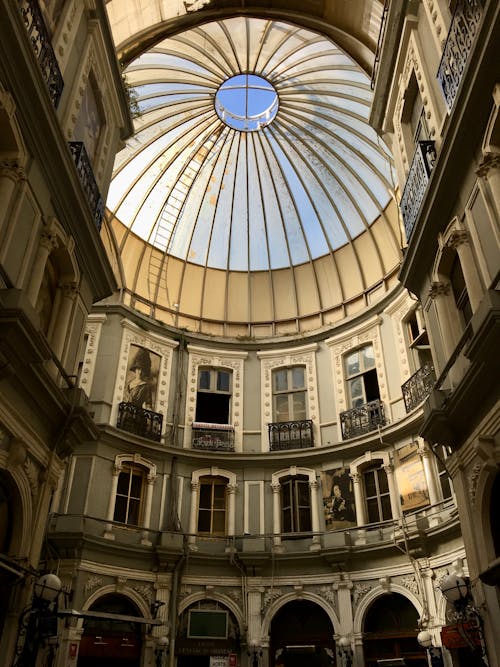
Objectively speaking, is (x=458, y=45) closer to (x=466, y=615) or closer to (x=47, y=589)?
(x=466, y=615)

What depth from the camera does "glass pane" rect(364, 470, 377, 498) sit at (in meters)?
17.3

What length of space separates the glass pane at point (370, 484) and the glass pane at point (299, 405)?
302cm

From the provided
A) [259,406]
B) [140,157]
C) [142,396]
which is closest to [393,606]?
[259,406]

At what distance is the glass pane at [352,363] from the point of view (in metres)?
19.5

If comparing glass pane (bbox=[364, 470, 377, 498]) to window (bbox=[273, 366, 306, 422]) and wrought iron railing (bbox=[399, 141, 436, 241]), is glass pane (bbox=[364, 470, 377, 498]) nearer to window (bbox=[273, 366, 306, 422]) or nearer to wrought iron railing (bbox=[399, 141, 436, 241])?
window (bbox=[273, 366, 306, 422])

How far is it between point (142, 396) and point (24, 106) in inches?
467

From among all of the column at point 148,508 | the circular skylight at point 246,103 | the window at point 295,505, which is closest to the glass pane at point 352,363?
the window at point 295,505

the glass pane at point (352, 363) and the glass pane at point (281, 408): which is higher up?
the glass pane at point (352, 363)

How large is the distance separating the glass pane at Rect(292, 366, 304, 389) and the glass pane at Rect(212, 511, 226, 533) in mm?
4884

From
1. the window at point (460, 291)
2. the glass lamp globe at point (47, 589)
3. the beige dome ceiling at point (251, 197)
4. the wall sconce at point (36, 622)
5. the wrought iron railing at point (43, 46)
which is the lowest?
the wall sconce at point (36, 622)

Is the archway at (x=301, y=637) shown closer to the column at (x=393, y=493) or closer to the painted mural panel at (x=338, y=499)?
the painted mural panel at (x=338, y=499)

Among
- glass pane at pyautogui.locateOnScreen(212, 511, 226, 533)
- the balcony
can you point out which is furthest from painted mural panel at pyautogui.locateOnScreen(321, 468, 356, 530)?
the balcony

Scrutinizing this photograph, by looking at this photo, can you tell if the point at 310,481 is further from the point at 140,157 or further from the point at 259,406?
the point at 140,157

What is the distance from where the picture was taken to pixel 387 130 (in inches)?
527
